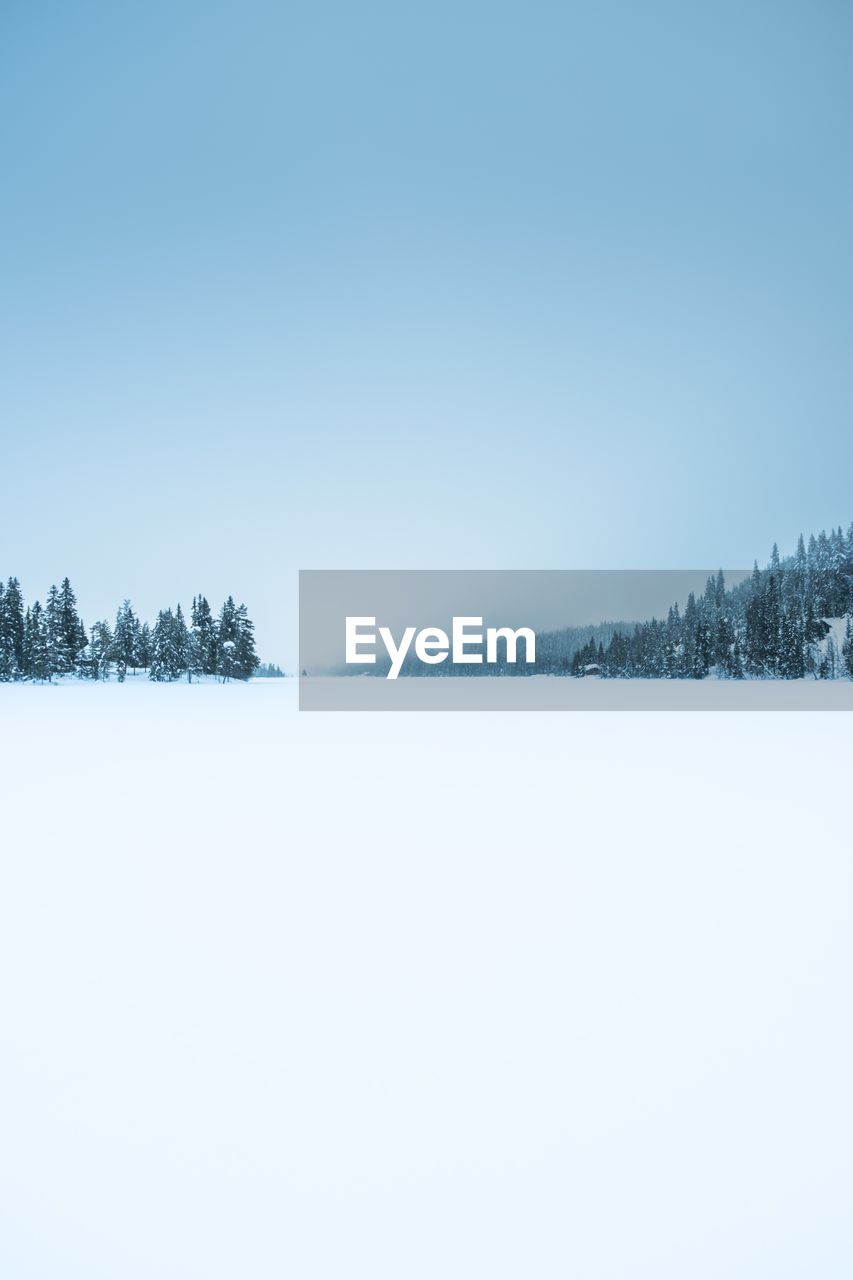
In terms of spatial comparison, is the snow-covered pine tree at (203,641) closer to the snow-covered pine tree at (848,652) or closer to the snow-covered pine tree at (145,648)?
the snow-covered pine tree at (145,648)

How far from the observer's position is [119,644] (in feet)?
170

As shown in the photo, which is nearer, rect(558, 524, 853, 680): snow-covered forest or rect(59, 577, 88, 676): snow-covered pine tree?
rect(59, 577, 88, 676): snow-covered pine tree

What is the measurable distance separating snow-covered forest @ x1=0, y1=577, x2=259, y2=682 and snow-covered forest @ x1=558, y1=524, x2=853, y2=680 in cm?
2913

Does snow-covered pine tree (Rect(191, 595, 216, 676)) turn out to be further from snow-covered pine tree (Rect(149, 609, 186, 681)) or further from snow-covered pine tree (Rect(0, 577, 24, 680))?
snow-covered pine tree (Rect(0, 577, 24, 680))

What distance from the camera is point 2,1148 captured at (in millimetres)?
1902

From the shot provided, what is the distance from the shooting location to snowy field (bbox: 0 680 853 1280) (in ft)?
5.37

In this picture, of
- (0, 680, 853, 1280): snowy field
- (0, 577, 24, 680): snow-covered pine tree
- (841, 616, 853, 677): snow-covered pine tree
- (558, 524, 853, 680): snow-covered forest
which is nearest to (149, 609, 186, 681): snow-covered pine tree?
(0, 577, 24, 680): snow-covered pine tree

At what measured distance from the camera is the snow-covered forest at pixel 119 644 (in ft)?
161

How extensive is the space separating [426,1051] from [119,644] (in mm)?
54858

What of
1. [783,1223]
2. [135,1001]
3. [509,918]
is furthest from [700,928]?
[135,1001]

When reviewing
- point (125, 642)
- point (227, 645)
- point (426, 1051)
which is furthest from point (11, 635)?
point (426, 1051)

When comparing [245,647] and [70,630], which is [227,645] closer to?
[245,647]

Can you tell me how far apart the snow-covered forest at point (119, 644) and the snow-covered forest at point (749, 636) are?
29.1 metres

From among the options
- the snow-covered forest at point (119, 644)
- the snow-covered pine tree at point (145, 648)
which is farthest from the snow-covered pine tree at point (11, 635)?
the snow-covered pine tree at point (145, 648)
